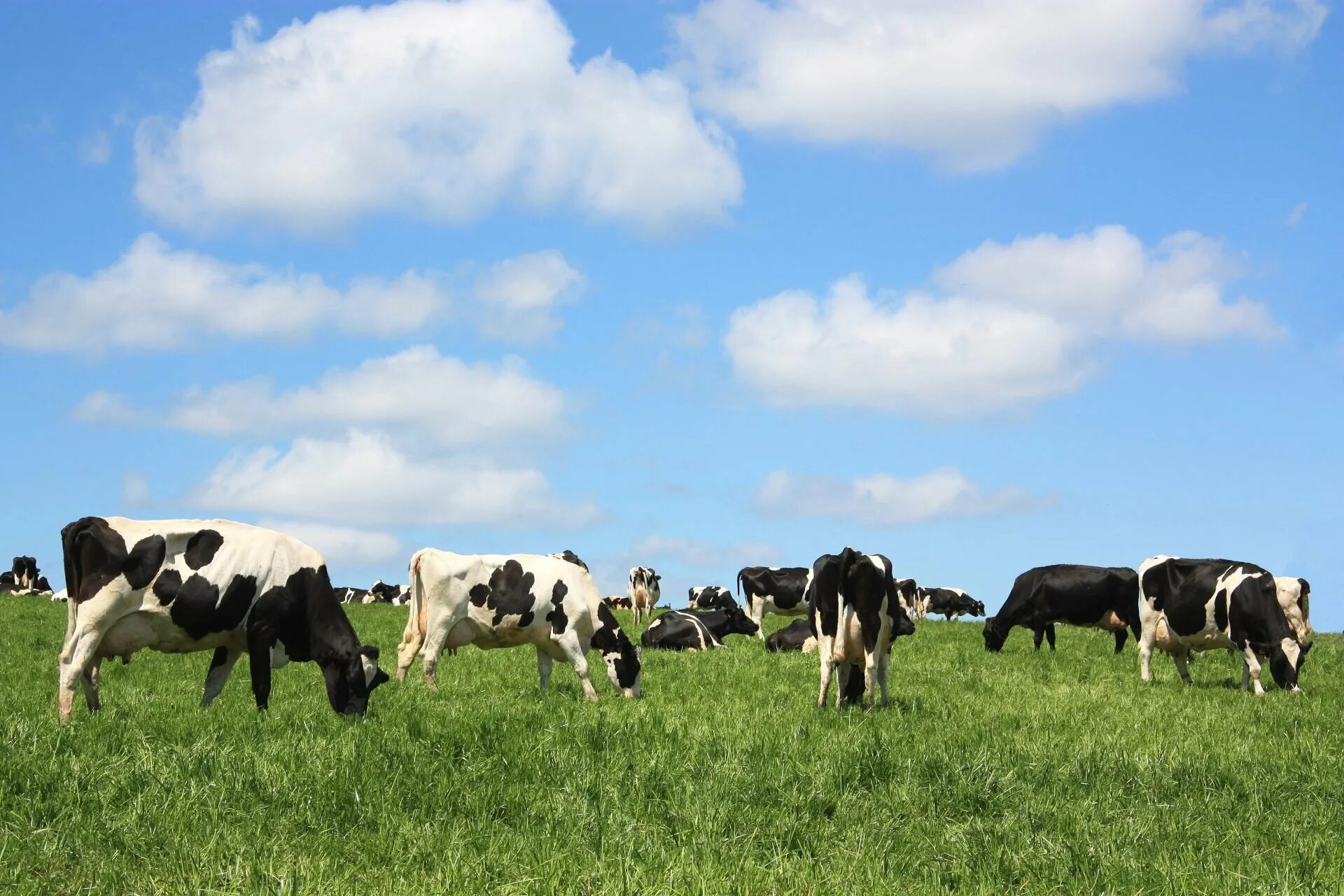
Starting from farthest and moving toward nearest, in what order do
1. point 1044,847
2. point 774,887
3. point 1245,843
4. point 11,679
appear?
point 11,679 < point 1245,843 < point 1044,847 < point 774,887

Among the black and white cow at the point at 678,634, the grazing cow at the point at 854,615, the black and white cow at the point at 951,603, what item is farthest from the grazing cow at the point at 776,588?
the black and white cow at the point at 951,603

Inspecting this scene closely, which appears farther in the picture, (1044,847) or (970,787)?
(970,787)

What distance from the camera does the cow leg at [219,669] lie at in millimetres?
13461

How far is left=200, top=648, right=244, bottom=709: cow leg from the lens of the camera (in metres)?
13.5

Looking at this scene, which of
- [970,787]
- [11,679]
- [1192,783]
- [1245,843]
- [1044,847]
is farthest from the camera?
[11,679]

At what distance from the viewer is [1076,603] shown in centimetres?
2758

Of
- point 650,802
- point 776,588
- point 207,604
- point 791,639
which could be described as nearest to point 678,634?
point 791,639

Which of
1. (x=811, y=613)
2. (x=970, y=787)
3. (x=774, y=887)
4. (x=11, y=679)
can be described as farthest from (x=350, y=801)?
(x=11, y=679)

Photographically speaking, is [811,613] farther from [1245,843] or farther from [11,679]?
[11,679]

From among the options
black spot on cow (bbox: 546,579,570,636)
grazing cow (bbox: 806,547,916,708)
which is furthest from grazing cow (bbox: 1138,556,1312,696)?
black spot on cow (bbox: 546,579,570,636)

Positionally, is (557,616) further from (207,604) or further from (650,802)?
(650,802)

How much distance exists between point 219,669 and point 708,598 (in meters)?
30.9

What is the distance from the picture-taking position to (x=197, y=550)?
1269 centimetres

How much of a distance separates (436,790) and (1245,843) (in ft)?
18.4
